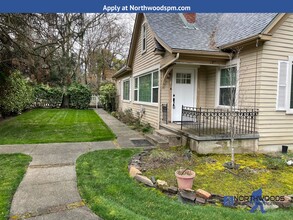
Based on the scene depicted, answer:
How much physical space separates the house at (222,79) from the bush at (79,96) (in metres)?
12.7

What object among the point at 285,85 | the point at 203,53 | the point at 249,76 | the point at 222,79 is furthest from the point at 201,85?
the point at 285,85

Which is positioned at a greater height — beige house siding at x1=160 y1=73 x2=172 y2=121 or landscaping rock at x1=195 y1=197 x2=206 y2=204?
beige house siding at x1=160 y1=73 x2=172 y2=121

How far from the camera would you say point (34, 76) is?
9.96 metres

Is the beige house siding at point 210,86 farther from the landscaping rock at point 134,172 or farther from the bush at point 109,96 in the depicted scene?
the bush at point 109,96

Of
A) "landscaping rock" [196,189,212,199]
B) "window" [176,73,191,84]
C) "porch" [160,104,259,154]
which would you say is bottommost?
"landscaping rock" [196,189,212,199]

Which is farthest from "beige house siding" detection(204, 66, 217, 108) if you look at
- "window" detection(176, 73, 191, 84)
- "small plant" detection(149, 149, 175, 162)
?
"small plant" detection(149, 149, 175, 162)

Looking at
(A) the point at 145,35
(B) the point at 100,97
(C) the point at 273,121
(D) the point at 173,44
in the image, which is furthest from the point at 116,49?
(C) the point at 273,121

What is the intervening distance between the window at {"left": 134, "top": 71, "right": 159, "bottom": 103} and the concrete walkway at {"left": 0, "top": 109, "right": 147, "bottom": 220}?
377 centimetres

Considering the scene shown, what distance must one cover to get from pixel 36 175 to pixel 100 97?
63.2ft

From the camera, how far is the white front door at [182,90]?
920 centimetres

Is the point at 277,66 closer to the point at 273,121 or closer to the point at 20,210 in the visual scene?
the point at 273,121

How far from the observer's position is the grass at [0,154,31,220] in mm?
3520

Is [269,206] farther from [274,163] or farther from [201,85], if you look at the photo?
[201,85]

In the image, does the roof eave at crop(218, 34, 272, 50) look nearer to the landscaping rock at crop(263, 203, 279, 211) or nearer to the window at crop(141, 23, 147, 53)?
the window at crop(141, 23, 147, 53)
